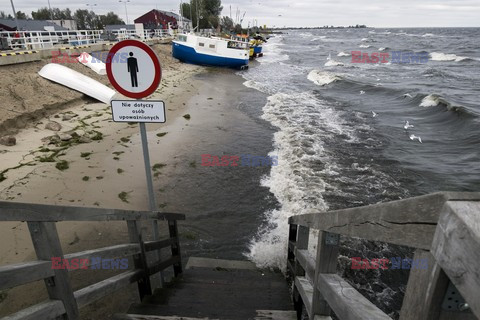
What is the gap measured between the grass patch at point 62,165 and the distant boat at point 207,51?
26.1 meters

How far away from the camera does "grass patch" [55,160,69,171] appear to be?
7.10m

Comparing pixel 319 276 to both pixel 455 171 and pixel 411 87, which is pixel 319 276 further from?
pixel 411 87

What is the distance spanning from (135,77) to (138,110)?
315mm

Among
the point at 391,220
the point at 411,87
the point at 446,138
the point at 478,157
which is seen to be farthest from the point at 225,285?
the point at 411,87

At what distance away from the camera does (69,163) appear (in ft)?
24.4

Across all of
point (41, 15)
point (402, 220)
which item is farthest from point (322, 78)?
point (41, 15)

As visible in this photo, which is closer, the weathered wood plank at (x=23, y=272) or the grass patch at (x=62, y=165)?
the weathered wood plank at (x=23, y=272)

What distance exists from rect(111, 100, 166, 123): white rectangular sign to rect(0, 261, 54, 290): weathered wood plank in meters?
1.63

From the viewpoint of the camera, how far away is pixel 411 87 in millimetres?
20859

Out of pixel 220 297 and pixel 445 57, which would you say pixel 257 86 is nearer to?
pixel 220 297

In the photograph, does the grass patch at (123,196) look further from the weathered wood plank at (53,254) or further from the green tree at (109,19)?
the green tree at (109,19)

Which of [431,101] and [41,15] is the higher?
[41,15]

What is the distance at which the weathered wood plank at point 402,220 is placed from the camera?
0.91 m

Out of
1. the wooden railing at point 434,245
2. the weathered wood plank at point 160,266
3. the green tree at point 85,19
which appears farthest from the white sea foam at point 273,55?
the green tree at point 85,19
